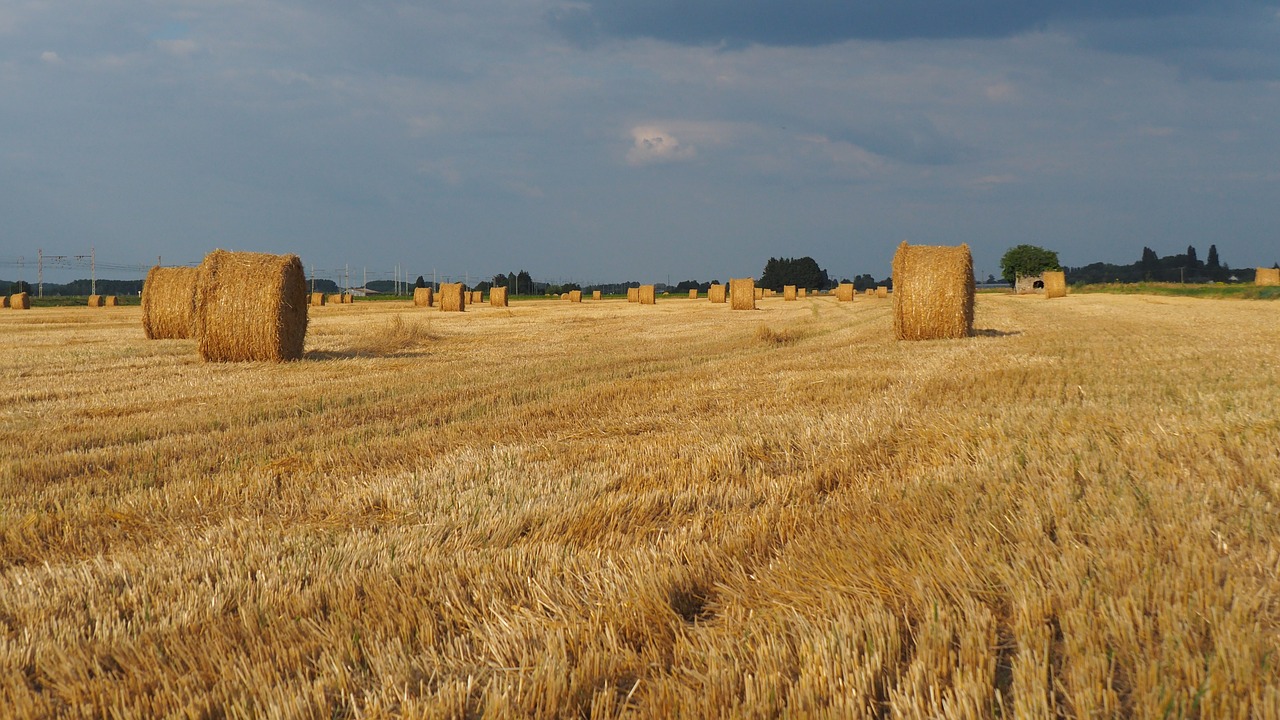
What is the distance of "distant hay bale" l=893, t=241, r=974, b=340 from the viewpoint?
1638 cm

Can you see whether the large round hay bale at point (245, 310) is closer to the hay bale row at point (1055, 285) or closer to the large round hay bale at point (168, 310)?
the large round hay bale at point (168, 310)

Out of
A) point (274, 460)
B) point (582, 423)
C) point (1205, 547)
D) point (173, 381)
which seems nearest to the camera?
point (1205, 547)

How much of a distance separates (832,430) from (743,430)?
0.57 meters

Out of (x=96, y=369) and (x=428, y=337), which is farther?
(x=428, y=337)

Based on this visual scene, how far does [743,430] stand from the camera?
545 cm

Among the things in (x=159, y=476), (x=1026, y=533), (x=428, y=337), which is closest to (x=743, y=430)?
(x=1026, y=533)

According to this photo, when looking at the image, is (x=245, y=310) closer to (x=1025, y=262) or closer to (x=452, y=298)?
(x=452, y=298)

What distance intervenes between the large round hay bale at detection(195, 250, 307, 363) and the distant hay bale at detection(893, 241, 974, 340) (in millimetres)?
11494

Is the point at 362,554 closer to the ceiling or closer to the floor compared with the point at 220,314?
closer to the floor

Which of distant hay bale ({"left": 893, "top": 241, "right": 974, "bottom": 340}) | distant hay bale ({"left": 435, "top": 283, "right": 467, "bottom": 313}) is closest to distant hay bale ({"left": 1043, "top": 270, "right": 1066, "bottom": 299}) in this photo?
distant hay bale ({"left": 435, "top": 283, "right": 467, "bottom": 313})

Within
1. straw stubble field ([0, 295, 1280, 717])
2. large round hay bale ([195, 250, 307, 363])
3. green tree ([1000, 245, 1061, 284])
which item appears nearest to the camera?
straw stubble field ([0, 295, 1280, 717])

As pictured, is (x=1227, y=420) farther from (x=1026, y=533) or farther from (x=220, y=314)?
(x=220, y=314)

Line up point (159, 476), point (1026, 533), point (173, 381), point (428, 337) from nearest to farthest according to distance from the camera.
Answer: point (1026, 533), point (159, 476), point (173, 381), point (428, 337)

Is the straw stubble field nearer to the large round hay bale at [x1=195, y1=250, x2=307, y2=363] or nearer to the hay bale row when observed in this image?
the large round hay bale at [x1=195, y1=250, x2=307, y2=363]
